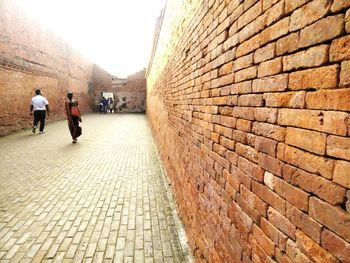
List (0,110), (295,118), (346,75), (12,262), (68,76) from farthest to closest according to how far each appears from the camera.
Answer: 1. (68,76)
2. (0,110)
3. (12,262)
4. (295,118)
5. (346,75)

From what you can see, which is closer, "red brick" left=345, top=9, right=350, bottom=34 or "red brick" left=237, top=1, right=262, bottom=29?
"red brick" left=345, top=9, right=350, bottom=34

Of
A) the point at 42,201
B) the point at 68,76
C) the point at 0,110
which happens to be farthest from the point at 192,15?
the point at 68,76

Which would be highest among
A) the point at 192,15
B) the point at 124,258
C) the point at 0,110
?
the point at 192,15

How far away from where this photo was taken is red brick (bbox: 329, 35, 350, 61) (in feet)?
3.18

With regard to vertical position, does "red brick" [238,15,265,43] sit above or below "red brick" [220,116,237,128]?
above

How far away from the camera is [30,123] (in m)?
13.7

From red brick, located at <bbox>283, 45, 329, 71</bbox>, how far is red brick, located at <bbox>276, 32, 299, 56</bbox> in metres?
0.03

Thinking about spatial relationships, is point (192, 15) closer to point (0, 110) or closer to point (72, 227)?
point (72, 227)

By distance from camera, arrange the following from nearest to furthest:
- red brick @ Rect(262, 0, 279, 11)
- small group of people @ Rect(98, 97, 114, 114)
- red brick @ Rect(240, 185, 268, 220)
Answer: red brick @ Rect(262, 0, 279, 11) → red brick @ Rect(240, 185, 268, 220) → small group of people @ Rect(98, 97, 114, 114)

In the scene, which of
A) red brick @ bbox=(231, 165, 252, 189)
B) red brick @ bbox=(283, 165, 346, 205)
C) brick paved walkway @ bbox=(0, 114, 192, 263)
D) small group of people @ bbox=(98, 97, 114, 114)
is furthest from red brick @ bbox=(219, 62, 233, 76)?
small group of people @ bbox=(98, 97, 114, 114)

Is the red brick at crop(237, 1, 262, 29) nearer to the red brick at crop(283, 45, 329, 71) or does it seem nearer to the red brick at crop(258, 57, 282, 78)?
the red brick at crop(258, 57, 282, 78)

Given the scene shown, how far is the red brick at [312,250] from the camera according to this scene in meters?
1.05

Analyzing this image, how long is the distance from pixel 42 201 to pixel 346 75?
15.8ft

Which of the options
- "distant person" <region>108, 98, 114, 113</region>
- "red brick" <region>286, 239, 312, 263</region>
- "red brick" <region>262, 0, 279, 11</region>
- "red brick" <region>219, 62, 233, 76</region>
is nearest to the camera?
"red brick" <region>286, 239, 312, 263</region>
